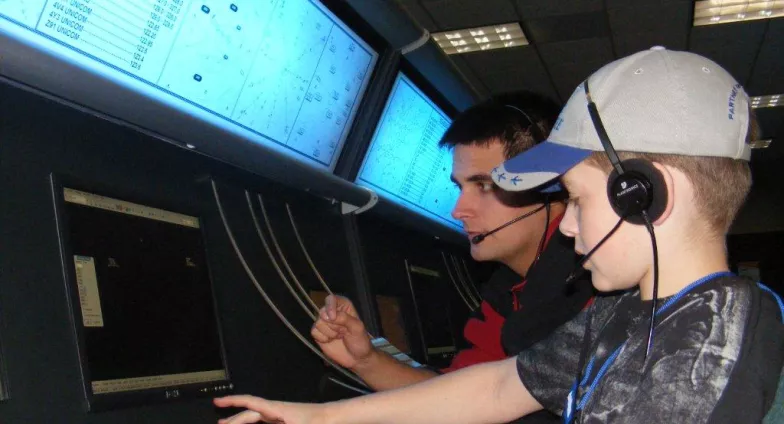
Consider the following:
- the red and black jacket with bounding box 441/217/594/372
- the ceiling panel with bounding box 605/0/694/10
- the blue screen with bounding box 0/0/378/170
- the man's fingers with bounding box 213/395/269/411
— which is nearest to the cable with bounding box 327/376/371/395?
the red and black jacket with bounding box 441/217/594/372

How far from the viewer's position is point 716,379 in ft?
2.71

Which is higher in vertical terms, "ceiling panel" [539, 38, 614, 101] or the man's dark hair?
"ceiling panel" [539, 38, 614, 101]

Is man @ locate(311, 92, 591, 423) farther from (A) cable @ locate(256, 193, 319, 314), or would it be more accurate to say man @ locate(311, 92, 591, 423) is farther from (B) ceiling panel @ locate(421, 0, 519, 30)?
(B) ceiling panel @ locate(421, 0, 519, 30)

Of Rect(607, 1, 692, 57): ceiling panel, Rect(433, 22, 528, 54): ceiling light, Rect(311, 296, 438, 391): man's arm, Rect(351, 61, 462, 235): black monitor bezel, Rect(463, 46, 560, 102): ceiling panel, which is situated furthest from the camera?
Rect(463, 46, 560, 102): ceiling panel

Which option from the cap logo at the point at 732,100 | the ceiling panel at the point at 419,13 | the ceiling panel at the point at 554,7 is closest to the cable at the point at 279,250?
the cap logo at the point at 732,100

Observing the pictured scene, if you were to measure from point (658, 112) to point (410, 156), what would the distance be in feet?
5.55

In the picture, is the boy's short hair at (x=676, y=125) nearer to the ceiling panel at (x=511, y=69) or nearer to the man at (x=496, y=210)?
the man at (x=496, y=210)

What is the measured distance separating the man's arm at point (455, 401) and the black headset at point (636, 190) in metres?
0.42

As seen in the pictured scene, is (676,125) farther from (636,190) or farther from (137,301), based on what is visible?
(137,301)

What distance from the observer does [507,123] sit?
207cm

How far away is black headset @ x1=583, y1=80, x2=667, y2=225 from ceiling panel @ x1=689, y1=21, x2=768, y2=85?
451 centimetres

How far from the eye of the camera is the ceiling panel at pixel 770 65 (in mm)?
5113

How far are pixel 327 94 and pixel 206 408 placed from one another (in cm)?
94

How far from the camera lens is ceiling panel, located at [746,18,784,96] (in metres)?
5.11
